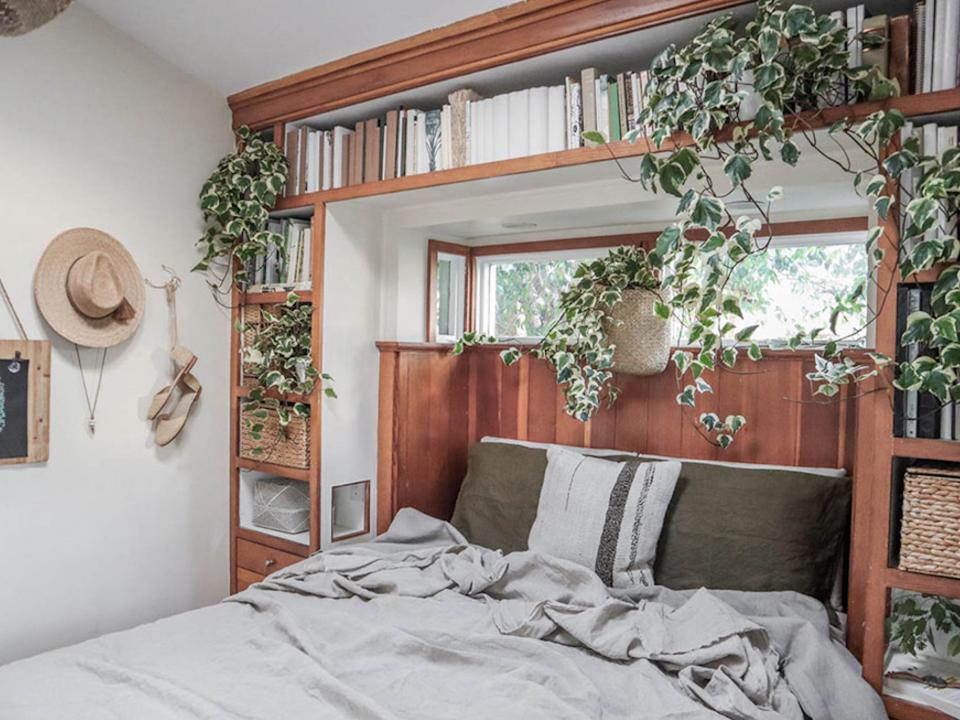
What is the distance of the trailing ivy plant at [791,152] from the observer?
1326 millimetres

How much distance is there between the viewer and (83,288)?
221cm

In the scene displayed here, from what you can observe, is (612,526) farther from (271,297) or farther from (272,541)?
(271,297)

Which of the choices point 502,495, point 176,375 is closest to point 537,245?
point 502,495

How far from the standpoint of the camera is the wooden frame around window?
214 cm

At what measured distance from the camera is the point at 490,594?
1947mm

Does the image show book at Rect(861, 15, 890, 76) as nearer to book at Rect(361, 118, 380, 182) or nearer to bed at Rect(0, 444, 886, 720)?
bed at Rect(0, 444, 886, 720)

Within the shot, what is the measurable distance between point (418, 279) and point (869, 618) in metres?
1.92

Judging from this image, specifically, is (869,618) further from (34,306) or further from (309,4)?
(34,306)

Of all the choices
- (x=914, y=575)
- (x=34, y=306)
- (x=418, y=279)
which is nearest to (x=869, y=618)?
(x=914, y=575)

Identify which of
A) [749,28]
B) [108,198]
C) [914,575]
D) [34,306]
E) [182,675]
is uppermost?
[749,28]

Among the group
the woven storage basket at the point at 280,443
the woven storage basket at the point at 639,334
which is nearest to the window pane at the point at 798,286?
the woven storage basket at the point at 639,334

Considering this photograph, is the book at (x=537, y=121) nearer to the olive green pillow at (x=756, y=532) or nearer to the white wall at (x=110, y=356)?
the olive green pillow at (x=756, y=532)

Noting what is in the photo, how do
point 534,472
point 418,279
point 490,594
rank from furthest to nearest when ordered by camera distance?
point 418,279
point 534,472
point 490,594

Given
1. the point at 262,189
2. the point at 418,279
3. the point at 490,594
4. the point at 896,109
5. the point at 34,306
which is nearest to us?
the point at 896,109
